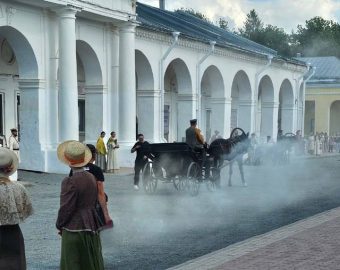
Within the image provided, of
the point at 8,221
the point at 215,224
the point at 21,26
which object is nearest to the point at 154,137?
the point at 21,26

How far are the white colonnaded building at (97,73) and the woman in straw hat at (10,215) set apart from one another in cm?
1101

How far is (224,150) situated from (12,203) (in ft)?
34.7

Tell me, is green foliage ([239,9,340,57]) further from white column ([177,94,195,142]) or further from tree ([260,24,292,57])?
white column ([177,94,195,142])

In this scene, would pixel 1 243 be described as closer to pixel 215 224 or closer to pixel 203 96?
pixel 215 224

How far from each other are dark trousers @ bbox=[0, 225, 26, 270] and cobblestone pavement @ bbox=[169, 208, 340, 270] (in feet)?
6.91

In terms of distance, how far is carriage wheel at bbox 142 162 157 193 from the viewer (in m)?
14.0

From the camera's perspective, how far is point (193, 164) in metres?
13.8

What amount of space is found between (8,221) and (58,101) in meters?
12.6

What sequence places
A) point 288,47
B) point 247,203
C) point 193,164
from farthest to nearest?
point 288,47
point 193,164
point 247,203

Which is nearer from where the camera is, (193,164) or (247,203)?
(247,203)

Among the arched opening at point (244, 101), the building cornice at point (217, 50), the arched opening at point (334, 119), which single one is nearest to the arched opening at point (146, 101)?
the building cornice at point (217, 50)

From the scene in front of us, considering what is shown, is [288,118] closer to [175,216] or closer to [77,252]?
[175,216]

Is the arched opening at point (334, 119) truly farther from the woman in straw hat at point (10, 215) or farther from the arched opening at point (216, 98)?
the woman in straw hat at point (10, 215)

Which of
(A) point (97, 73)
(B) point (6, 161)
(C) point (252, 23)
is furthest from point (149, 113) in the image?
(C) point (252, 23)
